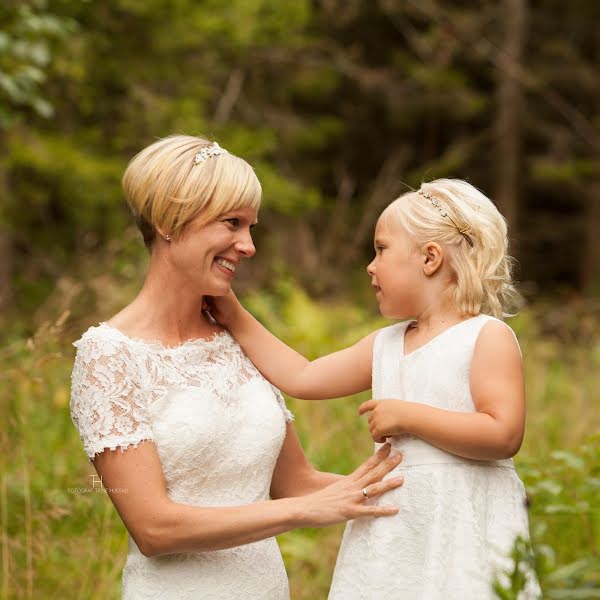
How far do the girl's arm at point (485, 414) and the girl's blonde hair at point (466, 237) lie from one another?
124 mm

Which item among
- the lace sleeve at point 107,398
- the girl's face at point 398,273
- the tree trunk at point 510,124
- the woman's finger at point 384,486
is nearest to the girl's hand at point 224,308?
the lace sleeve at point 107,398

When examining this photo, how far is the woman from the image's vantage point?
2.42 meters

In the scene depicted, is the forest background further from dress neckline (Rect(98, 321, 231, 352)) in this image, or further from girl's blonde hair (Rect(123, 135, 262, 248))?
girl's blonde hair (Rect(123, 135, 262, 248))

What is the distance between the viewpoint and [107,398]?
8.08 ft

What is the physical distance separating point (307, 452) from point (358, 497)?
288 cm

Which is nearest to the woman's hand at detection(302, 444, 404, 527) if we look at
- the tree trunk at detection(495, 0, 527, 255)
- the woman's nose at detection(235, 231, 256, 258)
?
the woman's nose at detection(235, 231, 256, 258)

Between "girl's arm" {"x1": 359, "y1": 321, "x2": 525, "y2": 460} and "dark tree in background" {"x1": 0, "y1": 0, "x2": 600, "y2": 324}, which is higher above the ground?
"girl's arm" {"x1": 359, "y1": 321, "x2": 525, "y2": 460}

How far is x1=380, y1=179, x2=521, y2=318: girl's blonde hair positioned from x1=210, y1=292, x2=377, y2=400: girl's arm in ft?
1.22

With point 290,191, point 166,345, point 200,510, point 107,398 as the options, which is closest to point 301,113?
point 290,191

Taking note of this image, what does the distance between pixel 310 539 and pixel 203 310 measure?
7.70 feet

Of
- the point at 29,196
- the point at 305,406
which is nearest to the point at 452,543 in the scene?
the point at 305,406

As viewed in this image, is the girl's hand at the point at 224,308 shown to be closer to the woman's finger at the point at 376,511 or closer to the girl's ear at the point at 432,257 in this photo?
the girl's ear at the point at 432,257

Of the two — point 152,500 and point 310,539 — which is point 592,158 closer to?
point 310,539

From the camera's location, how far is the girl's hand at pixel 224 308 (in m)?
2.92
